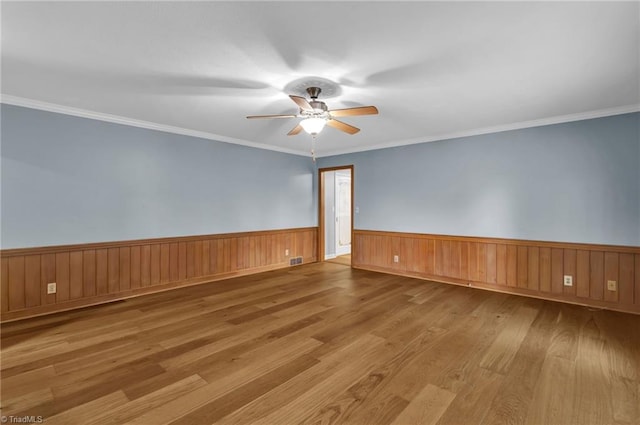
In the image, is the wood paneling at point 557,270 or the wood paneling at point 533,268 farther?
the wood paneling at point 533,268

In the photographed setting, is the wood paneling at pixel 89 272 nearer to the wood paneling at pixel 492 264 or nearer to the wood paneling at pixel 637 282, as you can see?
the wood paneling at pixel 492 264

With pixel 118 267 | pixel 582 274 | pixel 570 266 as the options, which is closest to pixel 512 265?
pixel 570 266

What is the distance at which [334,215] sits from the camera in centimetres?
728

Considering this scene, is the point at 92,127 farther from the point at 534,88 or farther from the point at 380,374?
the point at 534,88

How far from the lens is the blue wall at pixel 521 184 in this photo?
3.52m

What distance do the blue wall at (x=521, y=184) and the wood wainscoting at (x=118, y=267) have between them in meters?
2.50

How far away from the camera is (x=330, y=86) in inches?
111

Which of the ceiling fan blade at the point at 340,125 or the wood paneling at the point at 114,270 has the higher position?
the ceiling fan blade at the point at 340,125

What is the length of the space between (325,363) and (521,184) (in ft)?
11.9

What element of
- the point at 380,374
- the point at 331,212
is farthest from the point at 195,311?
the point at 331,212

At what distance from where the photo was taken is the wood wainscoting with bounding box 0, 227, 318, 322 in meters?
3.29

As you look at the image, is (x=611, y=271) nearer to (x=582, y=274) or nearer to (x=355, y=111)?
(x=582, y=274)

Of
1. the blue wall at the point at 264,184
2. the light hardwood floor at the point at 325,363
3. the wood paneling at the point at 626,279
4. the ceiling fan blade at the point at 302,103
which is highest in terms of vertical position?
the ceiling fan blade at the point at 302,103

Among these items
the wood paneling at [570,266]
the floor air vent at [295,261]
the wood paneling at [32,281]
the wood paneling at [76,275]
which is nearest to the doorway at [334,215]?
the floor air vent at [295,261]
